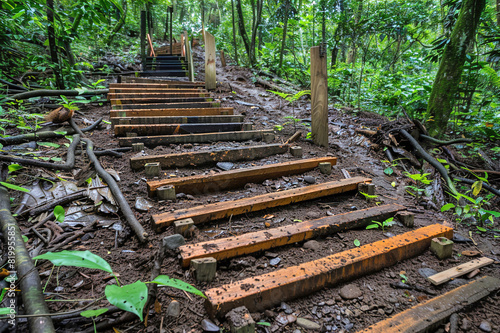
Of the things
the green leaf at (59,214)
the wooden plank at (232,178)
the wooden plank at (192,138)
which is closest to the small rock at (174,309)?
the green leaf at (59,214)

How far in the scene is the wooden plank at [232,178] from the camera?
221cm

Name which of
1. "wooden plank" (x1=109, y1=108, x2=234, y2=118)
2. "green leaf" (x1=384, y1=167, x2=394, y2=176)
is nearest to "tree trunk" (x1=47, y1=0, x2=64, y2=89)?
"wooden plank" (x1=109, y1=108, x2=234, y2=118)

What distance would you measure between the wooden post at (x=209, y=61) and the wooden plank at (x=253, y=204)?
4493 millimetres

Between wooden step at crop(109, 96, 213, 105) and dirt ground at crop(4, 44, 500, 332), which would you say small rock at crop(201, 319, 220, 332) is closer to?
dirt ground at crop(4, 44, 500, 332)

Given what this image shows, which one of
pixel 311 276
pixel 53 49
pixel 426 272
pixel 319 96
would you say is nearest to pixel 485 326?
pixel 426 272

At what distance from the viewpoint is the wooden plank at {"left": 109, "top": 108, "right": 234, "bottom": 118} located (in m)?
3.65

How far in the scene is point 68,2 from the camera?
843 centimetres

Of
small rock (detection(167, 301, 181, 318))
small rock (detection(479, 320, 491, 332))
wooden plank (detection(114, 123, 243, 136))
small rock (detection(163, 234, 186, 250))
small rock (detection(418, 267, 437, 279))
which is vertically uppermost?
wooden plank (detection(114, 123, 243, 136))

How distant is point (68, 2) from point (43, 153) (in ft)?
29.4

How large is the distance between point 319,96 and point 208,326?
2891mm

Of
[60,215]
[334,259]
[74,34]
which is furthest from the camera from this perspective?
[74,34]

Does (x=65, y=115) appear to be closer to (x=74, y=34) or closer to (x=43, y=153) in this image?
(x=43, y=153)

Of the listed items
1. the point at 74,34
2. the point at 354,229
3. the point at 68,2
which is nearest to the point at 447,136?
the point at 354,229

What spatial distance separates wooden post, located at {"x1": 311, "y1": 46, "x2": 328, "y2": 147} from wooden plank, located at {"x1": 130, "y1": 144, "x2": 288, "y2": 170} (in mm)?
556
